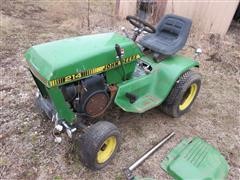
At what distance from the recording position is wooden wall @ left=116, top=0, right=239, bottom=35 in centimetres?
447

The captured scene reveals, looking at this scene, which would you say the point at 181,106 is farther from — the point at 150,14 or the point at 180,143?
the point at 150,14

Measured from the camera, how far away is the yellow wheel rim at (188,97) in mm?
2902

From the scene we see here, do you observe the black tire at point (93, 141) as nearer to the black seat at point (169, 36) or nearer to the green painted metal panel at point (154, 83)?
the green painted metal panel at point (154, 83)

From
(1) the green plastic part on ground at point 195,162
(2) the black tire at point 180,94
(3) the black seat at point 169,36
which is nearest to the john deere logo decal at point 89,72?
(3) the black seat at point 169,36

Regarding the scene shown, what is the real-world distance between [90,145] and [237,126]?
1779 millimetres

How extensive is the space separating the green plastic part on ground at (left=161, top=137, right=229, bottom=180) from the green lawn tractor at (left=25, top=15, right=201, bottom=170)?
1.46 feet

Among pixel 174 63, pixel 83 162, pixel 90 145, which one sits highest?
pixel 174 63

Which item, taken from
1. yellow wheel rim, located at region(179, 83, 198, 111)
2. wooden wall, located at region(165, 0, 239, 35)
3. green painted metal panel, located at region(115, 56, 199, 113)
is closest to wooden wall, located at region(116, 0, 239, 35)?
wooden wall, located at region(165, 0, 239, 35)

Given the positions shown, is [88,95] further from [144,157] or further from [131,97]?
[144,157]

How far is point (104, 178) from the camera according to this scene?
2.21 m

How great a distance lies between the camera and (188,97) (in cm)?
297

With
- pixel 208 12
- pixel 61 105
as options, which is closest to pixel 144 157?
pixel 61 105

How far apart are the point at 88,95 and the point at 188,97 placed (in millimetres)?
1293

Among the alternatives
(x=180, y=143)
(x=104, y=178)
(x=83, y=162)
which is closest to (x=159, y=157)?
(x=180, y=143)
